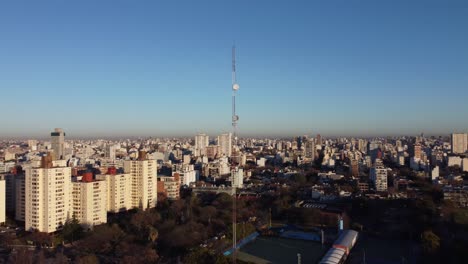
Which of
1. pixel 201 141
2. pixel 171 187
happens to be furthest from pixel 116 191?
pixel 201 141

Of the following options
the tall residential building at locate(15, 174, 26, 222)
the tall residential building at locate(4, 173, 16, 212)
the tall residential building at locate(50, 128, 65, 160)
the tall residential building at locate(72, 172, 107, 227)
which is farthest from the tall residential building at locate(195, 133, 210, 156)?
the tall residential building at locate(15, 174, 26, 222)

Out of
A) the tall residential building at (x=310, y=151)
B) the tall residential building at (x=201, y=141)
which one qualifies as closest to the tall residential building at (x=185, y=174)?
the tall residential building at (x=310, y=151)

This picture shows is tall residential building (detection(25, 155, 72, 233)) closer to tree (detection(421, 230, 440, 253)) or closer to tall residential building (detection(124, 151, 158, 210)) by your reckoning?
tall residential building (detection(124, 151, 158, 210))

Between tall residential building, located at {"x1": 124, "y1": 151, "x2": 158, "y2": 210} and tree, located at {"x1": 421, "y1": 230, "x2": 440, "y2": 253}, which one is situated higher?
tall residential building, located at {"x1": 124, "y1": 151, "x2": 158, "y2": 210}

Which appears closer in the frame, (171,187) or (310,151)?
(171,187)

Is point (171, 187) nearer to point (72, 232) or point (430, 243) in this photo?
point (72, 232)

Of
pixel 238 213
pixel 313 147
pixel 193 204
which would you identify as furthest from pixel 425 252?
pixel 313 147
